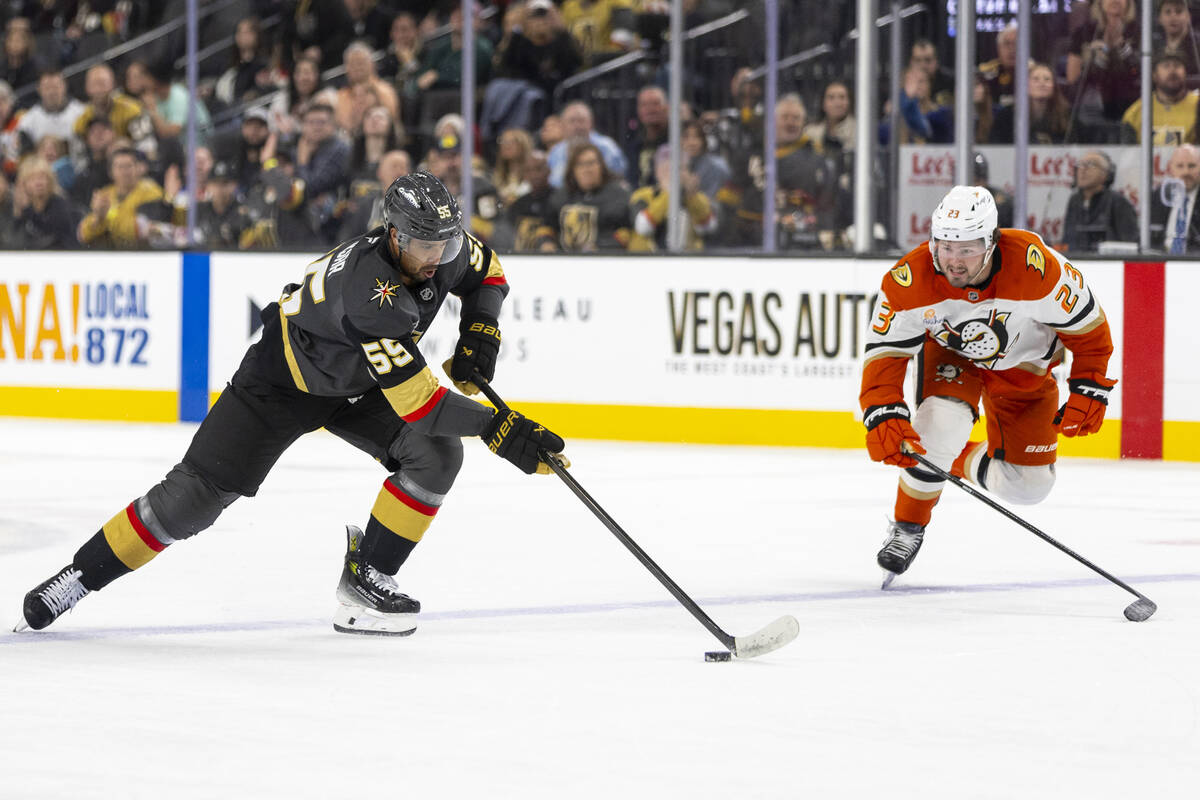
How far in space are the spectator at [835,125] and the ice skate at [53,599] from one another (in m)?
5.05

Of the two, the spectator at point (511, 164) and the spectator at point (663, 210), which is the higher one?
the spectator at point (511, 164)

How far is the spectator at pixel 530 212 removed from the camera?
889cm

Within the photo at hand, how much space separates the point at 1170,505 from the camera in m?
6.32

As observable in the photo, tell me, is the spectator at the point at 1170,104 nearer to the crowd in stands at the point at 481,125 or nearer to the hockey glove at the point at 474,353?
the crowd in stands at the point at 481,125

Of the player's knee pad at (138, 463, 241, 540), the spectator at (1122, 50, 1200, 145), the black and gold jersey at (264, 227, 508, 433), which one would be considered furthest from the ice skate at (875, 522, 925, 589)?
the spectator at (1122, 50, 1200, 145)

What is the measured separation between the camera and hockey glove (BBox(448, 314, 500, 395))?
13.3ft

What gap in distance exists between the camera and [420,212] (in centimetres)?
370

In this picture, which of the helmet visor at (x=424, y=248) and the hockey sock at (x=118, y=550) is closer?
the helmet visor at (x=424, y=248)

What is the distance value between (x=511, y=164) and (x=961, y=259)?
4846mm

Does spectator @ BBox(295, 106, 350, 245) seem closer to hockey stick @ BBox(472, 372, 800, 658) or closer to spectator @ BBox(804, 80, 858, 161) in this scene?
spectator @ BBox(804, 80, 858, 161)

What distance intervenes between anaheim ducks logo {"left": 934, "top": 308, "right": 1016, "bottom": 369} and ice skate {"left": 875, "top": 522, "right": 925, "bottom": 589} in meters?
0.46

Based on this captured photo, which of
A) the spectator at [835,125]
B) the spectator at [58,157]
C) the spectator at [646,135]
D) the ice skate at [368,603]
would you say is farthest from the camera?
the spectator at [58,157]

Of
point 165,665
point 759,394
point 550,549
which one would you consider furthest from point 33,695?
point 759,394

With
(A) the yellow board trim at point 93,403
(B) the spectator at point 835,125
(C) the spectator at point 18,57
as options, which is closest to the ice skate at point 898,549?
(B) the spectator at point 835,125
